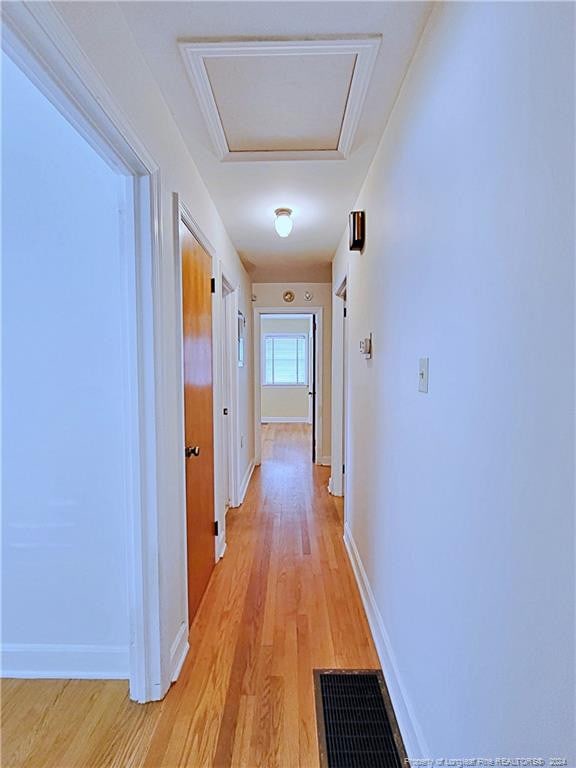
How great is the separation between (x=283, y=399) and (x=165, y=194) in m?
7.56

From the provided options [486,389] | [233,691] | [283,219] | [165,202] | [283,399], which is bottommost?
[233,691]

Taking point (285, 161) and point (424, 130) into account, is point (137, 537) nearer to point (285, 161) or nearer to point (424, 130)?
point (424, 130)

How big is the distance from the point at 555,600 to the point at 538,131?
30.1 inches

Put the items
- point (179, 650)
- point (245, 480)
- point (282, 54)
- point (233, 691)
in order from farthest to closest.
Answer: point (245, 480), point (179, 650), point (233, 691), point (282, 54)

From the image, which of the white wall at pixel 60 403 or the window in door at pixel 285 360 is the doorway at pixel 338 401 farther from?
the window in door at pixel 285 360

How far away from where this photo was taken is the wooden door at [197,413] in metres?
1.98

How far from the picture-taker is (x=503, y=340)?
0.80 metres

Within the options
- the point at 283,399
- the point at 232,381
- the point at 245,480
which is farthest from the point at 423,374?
the point at 283,399

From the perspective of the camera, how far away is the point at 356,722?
1457 millimetres

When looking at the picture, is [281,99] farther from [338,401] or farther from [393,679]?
[338,401]

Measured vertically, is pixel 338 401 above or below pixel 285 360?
below

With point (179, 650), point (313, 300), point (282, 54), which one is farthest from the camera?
point (313, 300)

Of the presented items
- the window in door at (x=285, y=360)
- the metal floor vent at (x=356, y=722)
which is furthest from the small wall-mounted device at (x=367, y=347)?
the window in door at (x=285, y=360)

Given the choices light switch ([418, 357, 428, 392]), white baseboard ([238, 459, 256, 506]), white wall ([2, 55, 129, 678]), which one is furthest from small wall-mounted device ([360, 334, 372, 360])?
white baseboard ([238, 459, 256, 506])
